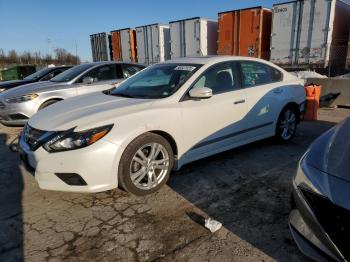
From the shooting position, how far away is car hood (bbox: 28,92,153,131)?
3.11m

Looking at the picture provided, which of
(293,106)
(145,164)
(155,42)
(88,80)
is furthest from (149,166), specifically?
(155,42)

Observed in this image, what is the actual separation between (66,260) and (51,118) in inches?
63.9

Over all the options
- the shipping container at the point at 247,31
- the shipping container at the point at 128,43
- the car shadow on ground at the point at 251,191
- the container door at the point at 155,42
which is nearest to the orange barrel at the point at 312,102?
the car shadow on ground at the point at 251,191

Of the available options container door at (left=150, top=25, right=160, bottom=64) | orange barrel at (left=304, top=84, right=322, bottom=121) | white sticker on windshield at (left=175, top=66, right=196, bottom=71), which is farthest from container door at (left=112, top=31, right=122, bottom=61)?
white sticker on windshield at (left=175, top=66, right=196, bottom=71)

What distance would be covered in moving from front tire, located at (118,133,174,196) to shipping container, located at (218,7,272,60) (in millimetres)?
11276

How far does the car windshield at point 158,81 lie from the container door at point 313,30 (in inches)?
372

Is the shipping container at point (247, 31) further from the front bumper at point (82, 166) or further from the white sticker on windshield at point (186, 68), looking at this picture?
the front bumper at point (82, 166)

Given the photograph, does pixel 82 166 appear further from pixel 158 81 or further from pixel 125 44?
pixel 125 44

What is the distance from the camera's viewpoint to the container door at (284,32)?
479 inches

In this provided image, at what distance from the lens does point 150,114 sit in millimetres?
3346

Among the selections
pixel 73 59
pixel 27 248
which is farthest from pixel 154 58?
pixel 73 59

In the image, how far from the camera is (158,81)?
4.13 metres

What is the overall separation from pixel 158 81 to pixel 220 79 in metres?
0.85

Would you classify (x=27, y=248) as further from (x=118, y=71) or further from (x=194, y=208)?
(x=118, y=71)
